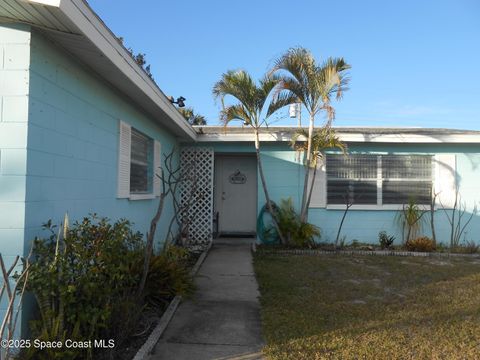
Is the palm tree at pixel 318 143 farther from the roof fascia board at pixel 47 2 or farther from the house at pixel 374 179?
the roof fascia board at pixel 47 2

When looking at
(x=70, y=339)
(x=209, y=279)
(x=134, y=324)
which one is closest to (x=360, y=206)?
(x=209, y=279)

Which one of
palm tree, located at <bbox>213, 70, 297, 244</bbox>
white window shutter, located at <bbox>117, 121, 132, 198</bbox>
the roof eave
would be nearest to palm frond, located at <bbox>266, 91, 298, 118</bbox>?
palm tree, located at <bbox>213, 70, 297, 244</bbox>

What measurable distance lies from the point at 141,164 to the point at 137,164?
27cm

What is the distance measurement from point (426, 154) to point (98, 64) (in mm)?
8448

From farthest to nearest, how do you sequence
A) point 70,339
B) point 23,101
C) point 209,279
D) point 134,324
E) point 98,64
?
point 209,279 < point 98,64 < point 134,324 < point 23,101 < point 70,339

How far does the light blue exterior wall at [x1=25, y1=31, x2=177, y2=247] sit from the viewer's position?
3.63 metres

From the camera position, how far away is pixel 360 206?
33.3 ft

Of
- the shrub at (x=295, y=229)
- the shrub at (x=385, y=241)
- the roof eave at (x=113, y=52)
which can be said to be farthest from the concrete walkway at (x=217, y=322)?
the shrub at (x=385, y=241)

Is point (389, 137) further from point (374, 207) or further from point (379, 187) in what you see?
point (374, 207)

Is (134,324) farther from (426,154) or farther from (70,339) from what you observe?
(426,154)

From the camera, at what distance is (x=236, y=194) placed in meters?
11.5

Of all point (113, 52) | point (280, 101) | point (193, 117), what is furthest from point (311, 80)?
point (193, 117)

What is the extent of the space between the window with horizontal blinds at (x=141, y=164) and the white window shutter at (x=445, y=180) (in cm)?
700

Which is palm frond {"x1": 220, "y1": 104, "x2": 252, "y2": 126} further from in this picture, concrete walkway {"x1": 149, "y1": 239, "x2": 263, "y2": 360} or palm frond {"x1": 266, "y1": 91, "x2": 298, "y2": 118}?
concrete walkway {"x1": 149, "y1": 239, "x2": 263, "y2": 360}
